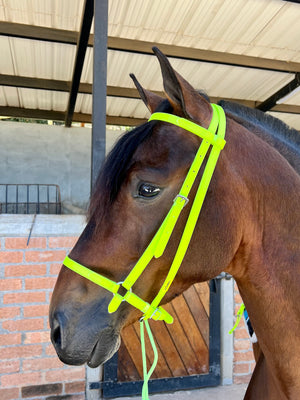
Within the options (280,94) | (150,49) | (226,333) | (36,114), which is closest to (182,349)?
(226,333)

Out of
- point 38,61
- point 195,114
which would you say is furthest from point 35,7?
point 195,114

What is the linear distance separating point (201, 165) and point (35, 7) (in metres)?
3.43

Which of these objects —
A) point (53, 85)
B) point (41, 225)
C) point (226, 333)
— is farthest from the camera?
point (53, 85)

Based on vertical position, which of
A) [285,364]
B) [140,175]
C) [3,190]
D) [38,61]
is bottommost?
[285,364]

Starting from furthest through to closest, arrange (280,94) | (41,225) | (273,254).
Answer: (280,94) → (41,225) → (273,254)

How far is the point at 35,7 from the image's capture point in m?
3.40

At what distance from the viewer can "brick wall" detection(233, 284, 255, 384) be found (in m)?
2.78

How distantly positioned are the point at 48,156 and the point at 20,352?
20.8 feet

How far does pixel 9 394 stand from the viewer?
2.29 meters

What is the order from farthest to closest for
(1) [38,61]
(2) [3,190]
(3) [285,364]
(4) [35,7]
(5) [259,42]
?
(2) [3,190] < (1) [38,61] < (5) [259,42] < (4) [35,7] < (3) [285,364]

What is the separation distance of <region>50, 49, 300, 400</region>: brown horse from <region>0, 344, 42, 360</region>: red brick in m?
1.68

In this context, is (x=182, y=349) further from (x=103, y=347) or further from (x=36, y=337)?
(x=103, y=347)

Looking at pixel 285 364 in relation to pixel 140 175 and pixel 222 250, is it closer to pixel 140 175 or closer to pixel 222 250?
pixel 222 250

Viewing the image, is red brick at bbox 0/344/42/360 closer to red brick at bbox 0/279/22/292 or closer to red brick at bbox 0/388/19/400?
red brick at bbox 0/388/19/400
